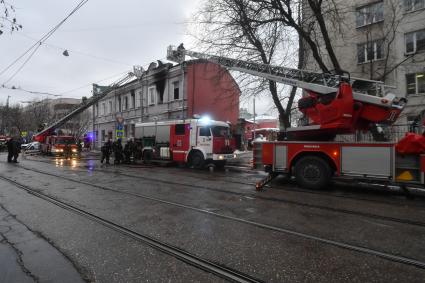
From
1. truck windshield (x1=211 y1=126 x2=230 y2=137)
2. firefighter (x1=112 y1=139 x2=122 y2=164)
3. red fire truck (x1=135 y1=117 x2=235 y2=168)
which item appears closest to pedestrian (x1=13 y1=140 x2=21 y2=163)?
firefighter (x1=112 y1=139 x2=122 y2=164)

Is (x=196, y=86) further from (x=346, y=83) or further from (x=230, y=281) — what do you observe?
(x=230, y=281)

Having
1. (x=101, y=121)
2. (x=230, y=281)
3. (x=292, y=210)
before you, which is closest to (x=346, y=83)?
(x=292, y=210)

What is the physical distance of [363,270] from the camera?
12.1ft

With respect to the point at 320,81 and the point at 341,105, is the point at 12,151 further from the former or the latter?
the point at 341,105

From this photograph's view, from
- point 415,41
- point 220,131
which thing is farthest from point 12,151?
point 415,41

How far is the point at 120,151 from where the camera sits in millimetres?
20109

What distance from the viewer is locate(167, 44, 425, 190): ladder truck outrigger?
8.13m

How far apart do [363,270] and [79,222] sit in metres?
4.73

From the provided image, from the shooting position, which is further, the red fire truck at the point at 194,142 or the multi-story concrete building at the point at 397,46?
the multi-story concrete building at the point at 397,46

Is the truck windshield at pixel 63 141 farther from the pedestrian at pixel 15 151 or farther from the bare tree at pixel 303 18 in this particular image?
the bare tree at pixel 303 18

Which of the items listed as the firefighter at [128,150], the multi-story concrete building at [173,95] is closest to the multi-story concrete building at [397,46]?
the multi-story concrete building at [173,95]

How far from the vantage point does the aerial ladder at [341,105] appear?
901 centimetres

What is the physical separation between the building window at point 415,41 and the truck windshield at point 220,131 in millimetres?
14527

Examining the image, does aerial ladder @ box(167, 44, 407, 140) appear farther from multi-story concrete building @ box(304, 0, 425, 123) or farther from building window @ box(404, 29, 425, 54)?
building window @ box(404, 29, 425, 54)
